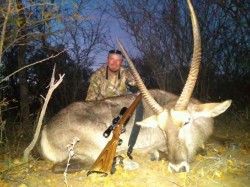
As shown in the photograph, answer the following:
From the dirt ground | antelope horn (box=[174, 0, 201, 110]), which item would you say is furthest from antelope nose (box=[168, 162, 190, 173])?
antelope horn (box=[174, 0, 201, 110])

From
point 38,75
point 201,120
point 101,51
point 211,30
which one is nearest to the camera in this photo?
point 201,120

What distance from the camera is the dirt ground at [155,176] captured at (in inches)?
146

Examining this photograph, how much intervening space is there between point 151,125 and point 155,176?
91 cm

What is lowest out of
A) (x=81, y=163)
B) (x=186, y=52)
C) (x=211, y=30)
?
(x=81, y=163)

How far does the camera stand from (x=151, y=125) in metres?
4.70

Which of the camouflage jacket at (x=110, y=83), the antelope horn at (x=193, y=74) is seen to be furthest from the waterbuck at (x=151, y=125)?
the camouflage jacket at (x=110, y=83)

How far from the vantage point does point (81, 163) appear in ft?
14.9

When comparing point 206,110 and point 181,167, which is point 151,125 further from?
point 181,167

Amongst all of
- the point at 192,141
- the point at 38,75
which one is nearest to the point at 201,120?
the point at 192,141

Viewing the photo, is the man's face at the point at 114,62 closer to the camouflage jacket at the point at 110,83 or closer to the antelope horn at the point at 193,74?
the camouflage jacket at the point at 110,83

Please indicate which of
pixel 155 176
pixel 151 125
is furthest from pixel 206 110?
pixel 155 176

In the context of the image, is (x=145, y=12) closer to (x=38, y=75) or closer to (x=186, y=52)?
(x=186, y=52)

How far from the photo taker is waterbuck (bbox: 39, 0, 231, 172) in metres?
4.06

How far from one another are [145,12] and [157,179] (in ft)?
21.2
